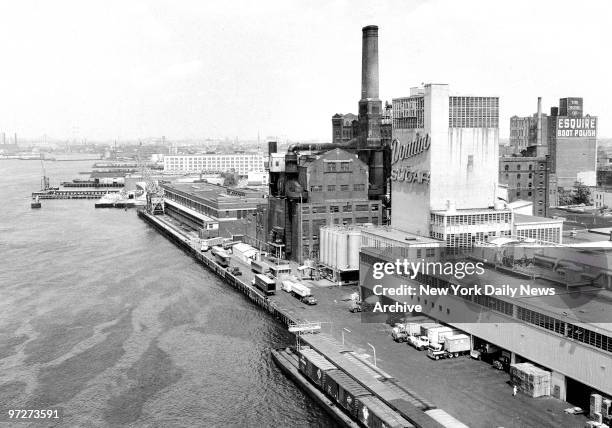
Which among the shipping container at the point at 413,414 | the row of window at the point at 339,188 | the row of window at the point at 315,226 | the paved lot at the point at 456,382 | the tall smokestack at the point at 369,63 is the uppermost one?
the tall smokestack at the point at 369,63

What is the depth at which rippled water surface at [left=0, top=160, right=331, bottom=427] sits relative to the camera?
30734mm

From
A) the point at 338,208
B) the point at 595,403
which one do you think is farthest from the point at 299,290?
the point at 595,403

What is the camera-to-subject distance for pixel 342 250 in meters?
50.5

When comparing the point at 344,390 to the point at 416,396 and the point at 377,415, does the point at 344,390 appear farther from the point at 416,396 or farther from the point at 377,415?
the point at 416,396

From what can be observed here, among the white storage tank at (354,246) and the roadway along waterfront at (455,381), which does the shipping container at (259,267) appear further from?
the roadway along waterfront at (455,381)

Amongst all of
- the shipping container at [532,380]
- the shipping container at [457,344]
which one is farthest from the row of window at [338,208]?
the shipping container at [532,380]

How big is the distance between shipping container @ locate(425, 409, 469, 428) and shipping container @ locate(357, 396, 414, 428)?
3.74 ft

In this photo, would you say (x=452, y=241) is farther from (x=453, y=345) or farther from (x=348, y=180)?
(x=348, y=180)

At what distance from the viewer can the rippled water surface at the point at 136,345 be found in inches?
1210

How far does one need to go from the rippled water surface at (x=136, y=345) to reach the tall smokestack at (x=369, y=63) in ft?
88.9

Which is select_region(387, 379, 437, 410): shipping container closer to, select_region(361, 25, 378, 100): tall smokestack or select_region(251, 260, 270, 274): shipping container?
select_region(251, 260, 270, 274): shipping container

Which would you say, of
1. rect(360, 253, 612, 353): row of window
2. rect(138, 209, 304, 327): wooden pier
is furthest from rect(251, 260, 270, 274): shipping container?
rect(360, 253, 612, 353): row of window

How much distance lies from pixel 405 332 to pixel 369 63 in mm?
41656

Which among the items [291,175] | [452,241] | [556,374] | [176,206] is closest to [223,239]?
[291,175]
